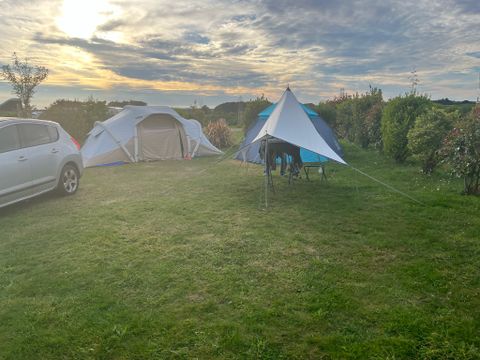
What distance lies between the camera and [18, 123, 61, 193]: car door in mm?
7391

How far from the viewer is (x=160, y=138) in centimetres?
1493

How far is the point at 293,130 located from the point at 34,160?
5487mm

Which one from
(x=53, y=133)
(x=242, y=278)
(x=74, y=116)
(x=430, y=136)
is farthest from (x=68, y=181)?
(x=74, y=116)

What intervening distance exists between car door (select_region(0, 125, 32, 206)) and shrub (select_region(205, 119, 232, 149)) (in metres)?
12.9


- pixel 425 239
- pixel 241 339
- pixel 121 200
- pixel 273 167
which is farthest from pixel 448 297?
pixel 121 200

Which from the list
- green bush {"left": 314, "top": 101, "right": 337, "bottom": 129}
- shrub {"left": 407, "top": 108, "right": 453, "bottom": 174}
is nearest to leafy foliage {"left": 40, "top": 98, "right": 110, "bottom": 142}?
green bush {"left": 314, "top": 101, "right": 337, "bottom": 129}

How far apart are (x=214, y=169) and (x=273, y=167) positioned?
126 inches

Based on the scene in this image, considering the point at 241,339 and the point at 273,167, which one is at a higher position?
the point at 273,167

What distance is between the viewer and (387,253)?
5.20 meters

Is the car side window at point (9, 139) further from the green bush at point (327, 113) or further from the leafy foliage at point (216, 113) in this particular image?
the leafy foliage at point (216, 113)

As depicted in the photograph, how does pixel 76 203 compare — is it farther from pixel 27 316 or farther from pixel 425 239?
pixel 425 239

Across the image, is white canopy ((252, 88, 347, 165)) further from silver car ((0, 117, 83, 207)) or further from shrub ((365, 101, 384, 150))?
shrub ((365, 101, 384, 150))

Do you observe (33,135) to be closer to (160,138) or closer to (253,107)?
(160,138)

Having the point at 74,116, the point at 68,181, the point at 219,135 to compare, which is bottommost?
the point at 68,181
